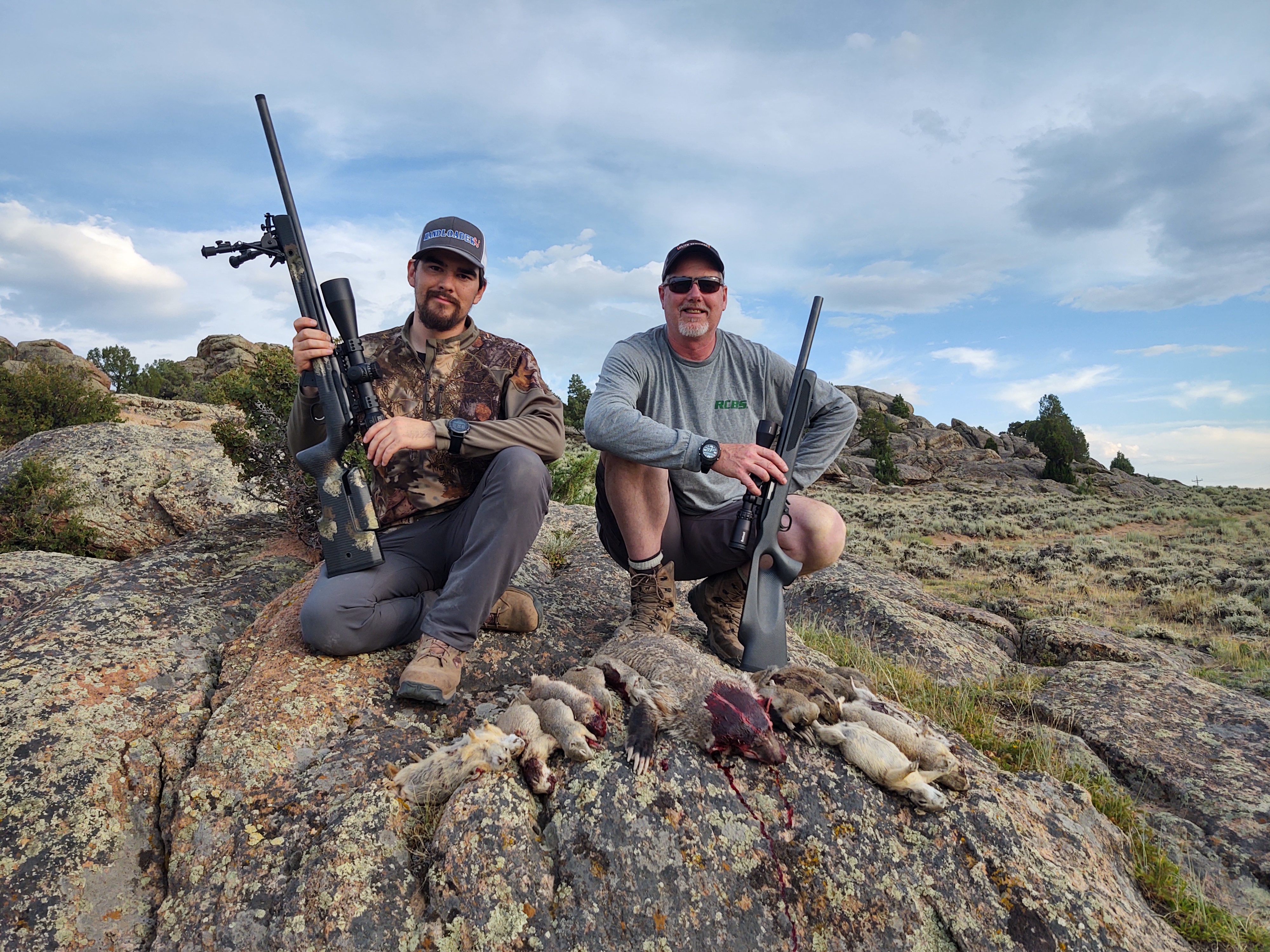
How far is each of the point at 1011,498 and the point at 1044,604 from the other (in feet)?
68.5

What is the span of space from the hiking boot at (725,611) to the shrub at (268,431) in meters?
3.74

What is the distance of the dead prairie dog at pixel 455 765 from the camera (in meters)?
2.83

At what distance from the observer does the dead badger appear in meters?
2.97

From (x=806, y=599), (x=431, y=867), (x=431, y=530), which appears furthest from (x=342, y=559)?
(x=806, y=599)

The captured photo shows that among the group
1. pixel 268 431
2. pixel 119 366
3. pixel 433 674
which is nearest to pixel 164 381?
pixel 119 366

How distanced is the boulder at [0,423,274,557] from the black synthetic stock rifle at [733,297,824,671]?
6.78 meters

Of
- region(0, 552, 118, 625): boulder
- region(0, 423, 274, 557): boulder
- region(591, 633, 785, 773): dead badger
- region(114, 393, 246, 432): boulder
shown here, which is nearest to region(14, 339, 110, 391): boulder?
region(114, 393, 246, 432): boulder

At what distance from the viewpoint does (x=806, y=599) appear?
7586mm

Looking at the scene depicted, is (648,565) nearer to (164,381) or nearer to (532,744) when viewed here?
(532,744)

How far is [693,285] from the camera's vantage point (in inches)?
173

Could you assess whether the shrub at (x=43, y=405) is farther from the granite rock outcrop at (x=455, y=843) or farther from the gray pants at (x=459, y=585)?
the granite rock outcrop at (x=455, y=843)

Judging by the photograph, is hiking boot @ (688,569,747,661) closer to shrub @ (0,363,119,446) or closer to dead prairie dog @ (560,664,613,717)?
dead prairie dog @ (560,664,613,717)

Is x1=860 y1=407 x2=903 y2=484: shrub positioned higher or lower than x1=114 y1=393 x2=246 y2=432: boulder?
higher

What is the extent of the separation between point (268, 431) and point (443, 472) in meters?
3.75
